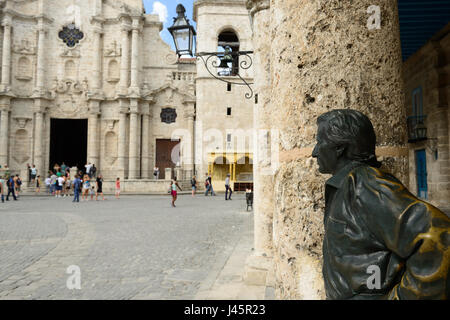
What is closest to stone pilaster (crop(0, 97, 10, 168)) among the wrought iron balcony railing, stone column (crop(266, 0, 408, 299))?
the wrought iron balcony railing

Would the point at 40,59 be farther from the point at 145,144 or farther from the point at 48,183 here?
the point at 48,183

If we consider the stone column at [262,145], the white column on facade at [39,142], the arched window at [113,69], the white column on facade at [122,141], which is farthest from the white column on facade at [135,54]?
the stone column at [262,145]

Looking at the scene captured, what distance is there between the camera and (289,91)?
1.81 meters

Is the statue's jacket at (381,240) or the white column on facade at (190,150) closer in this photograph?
the statue's jacket at (381,240)

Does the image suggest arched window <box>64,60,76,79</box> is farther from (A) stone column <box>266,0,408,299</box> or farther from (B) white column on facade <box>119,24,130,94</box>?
(A) stone column <box>266,0,408,299</box>

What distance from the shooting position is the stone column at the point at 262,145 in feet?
15.0

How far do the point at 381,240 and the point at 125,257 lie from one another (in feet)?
18.1

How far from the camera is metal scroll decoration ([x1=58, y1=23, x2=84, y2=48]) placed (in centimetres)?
2856

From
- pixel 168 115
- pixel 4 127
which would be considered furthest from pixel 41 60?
pixel 168 115

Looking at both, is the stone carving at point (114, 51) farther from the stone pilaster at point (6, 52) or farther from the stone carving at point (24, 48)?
the stone pilaster at point (6, 52)

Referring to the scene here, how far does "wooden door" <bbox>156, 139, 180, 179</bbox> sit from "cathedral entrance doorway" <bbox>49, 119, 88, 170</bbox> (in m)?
7.39

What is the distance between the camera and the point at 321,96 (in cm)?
170

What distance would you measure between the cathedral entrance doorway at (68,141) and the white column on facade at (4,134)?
332 centimetres
